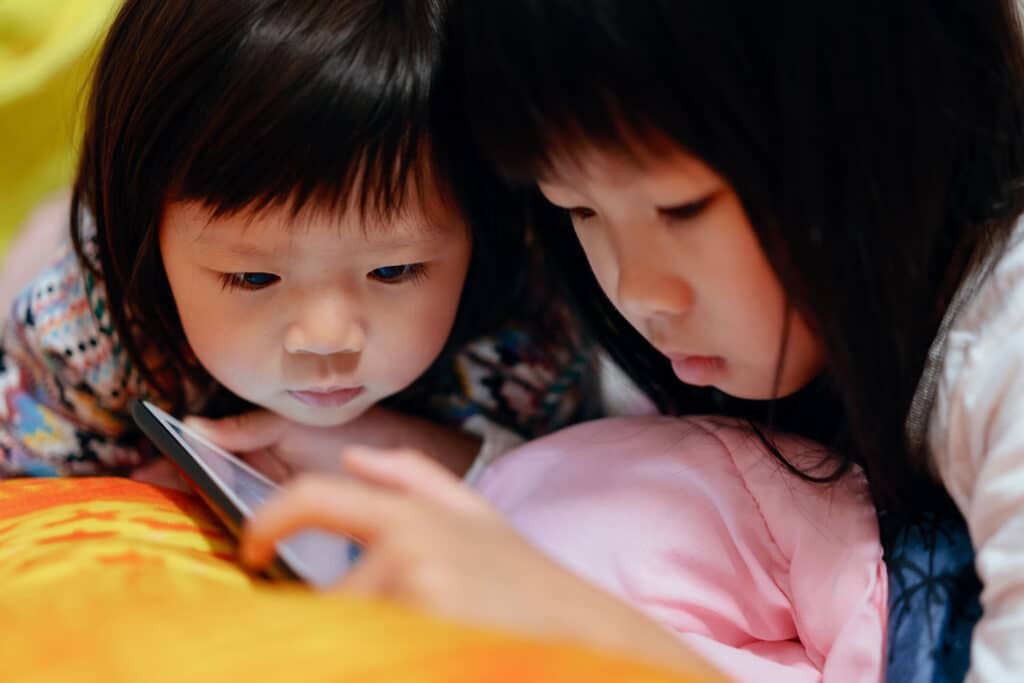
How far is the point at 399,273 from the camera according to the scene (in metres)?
0.90

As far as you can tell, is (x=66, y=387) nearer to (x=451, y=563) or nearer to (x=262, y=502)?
(x=262, y=502)

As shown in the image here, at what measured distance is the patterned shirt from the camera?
1.07 meters

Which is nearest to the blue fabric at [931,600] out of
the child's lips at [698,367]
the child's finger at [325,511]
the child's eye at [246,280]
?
the child's lips at [698,367]

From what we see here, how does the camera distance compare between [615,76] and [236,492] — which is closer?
[615,76]

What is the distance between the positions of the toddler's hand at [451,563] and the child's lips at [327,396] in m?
0.38

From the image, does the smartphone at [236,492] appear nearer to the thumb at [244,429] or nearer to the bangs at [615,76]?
the thumb at [244,429]

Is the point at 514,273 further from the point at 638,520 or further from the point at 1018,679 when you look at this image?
the point at 1018,679

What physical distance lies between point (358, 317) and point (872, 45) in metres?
0.41

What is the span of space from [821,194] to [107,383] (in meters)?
0.68

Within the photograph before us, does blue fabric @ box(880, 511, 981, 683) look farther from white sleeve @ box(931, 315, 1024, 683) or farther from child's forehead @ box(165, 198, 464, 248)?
child's forehead @ box(165, 198, 464, 248)

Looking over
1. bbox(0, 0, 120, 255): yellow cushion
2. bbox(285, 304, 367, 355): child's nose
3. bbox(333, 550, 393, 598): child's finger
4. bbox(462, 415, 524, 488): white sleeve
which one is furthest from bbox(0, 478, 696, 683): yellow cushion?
bbox(0, 0, 120, 255): yellow cushion

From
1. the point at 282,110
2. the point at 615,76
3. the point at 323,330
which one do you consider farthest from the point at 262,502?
the point at 615,76

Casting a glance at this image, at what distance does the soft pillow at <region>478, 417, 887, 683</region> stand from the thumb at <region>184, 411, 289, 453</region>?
0.83 ft

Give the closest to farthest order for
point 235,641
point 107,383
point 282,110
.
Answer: point 235,641, point 282,110, point 107,383
